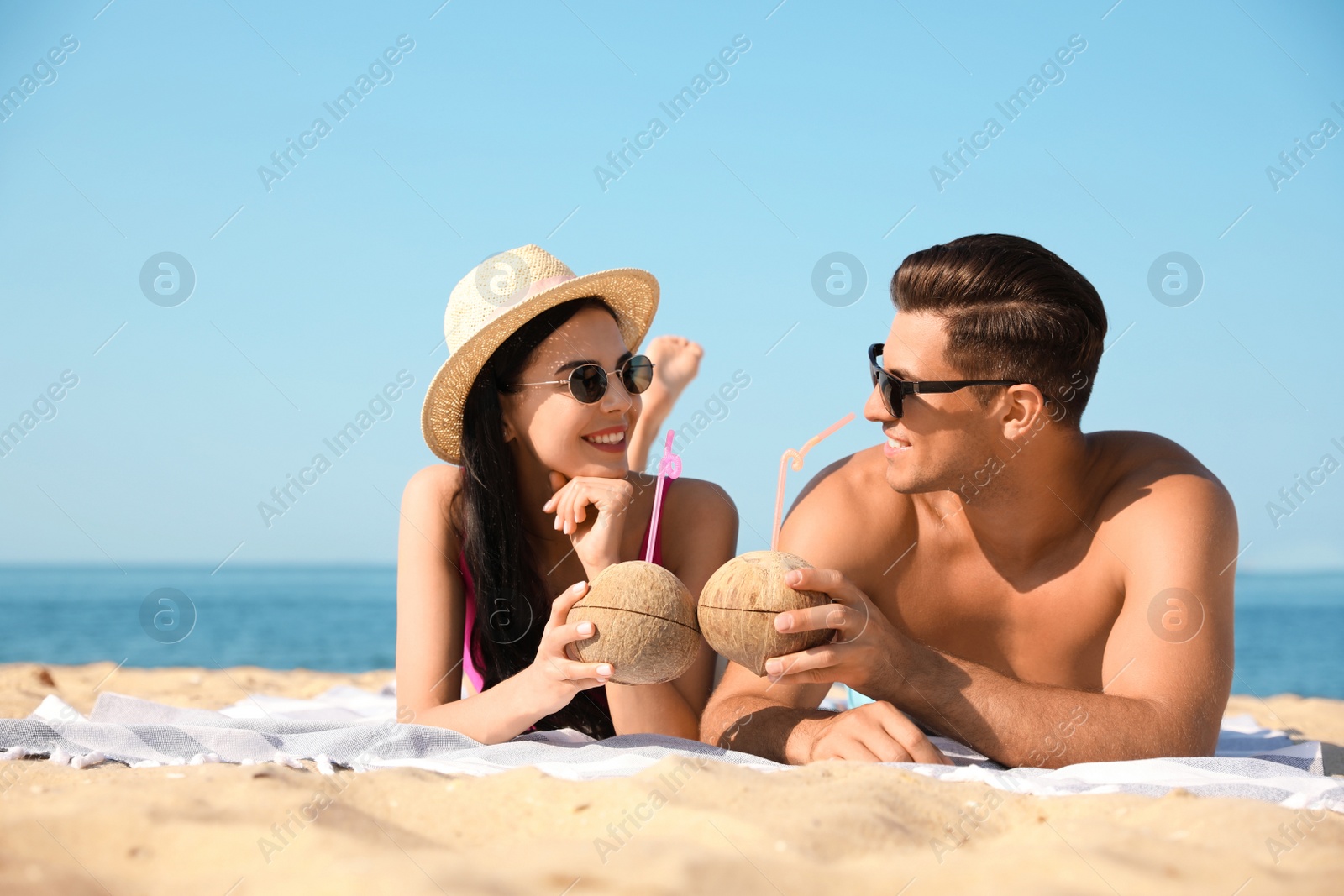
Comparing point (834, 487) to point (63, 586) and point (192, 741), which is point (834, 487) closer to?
point (192, 741)

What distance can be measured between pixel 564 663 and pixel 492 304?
1.61 meters

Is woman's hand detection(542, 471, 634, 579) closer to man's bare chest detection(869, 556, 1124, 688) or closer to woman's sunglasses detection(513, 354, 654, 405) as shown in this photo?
woman's sunglasses detection(513, 354, 654, 405)

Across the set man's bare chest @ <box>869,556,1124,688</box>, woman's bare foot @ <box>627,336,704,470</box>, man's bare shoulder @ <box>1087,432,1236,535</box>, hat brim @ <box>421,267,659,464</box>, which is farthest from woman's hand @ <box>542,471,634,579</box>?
woman's bare foot @ <box>627,336,704,470</box>

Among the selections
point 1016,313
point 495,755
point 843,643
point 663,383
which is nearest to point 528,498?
point 495,755

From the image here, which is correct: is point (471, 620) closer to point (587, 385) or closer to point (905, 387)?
point (587, 385)

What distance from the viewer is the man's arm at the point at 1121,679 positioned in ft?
9.72

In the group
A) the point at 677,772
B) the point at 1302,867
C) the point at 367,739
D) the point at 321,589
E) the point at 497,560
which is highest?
the point at 1302,867

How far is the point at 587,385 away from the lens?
3.70 metres

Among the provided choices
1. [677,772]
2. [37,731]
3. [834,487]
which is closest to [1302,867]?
[677,772]

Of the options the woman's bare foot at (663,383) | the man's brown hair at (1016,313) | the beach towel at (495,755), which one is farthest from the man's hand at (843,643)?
the woman's bare foot at (663,383)

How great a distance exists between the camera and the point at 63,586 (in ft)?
158

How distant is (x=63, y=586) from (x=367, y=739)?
5341cm

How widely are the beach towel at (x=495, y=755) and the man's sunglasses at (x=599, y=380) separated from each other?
123 cm

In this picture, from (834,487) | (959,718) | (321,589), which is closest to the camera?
(959,718)
